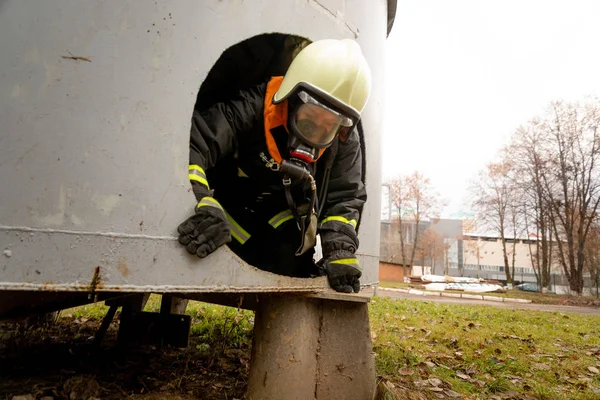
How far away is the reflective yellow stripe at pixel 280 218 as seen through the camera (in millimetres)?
2871

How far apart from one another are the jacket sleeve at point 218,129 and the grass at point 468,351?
1.67 metres

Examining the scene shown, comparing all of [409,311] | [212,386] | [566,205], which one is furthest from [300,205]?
[566,205]

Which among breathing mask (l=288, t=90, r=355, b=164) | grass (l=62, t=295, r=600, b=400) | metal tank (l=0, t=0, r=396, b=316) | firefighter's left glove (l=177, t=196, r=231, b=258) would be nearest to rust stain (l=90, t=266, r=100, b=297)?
metal tank (l=0, t=0, r=396, b=316)

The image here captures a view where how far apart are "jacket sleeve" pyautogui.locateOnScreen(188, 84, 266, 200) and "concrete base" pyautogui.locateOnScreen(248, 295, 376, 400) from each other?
0.88m

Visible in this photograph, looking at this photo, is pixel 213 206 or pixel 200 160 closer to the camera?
pixel 213 206

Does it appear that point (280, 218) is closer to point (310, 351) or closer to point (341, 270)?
point (341, 270)

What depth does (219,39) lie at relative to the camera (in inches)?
80.4

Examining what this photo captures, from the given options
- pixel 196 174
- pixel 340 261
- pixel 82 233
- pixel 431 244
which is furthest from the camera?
pixel 431 244

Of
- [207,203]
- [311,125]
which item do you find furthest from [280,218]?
[207,203]

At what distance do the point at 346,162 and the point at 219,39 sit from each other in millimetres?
1135

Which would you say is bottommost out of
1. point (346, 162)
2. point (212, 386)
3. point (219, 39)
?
point (212, 386)

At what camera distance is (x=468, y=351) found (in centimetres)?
449

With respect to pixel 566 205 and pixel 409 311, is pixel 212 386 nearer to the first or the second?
pixel 409 311

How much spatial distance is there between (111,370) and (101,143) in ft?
6.09
